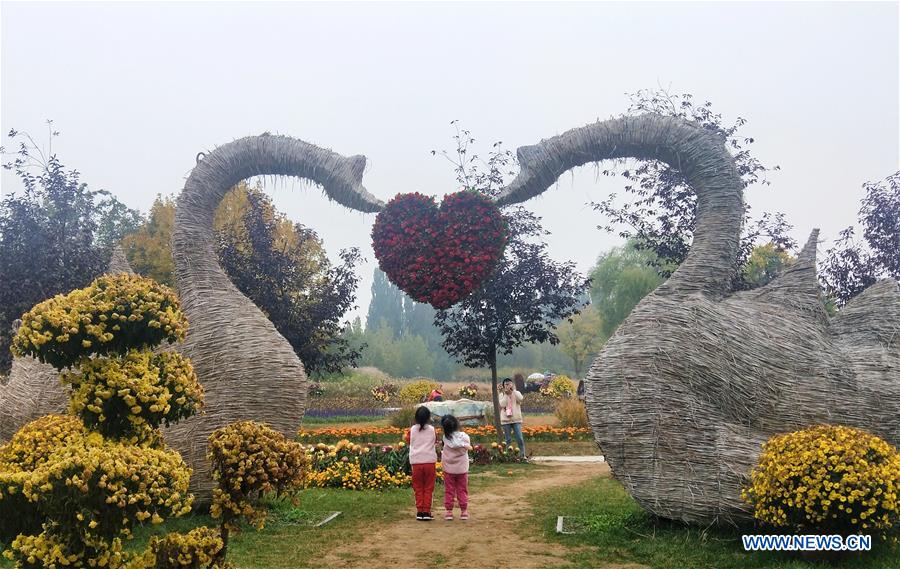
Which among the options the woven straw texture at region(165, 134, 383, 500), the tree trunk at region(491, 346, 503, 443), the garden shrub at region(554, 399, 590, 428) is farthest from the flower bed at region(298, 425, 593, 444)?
the woven straw texture at region(165, 134, 383, 500)

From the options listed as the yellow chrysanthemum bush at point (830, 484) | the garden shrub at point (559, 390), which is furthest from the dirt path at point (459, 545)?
the garden shrub at point (559, 390)

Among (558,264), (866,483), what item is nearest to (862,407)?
(866,483)

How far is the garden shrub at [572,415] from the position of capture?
16828 mm

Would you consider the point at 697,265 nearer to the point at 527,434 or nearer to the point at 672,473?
the point at 672,473

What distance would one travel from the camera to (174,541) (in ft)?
13.8

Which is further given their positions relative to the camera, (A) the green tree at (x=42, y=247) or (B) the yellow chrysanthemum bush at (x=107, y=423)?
(A) the green tree at (x=42, y=247)

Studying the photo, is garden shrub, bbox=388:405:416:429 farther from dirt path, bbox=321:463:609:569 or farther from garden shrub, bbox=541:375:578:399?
garden shrub, bbox=541:375:578:399

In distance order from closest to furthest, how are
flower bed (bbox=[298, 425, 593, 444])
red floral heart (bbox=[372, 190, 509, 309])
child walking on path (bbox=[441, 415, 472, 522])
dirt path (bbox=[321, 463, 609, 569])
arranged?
→ 1. dirt path (bbox=[321, 463, 609, 569])
2. red floral heart (bbox=[372, 190, 509, 309])
3. child walking on path (bbox=[441, 415, 472, 522])
4. flower bed (bbox=[298, 425, 593, 444])

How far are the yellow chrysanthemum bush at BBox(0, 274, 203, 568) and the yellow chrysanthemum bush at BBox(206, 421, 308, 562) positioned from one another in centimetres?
32

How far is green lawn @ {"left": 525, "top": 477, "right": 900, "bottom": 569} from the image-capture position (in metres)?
5.23

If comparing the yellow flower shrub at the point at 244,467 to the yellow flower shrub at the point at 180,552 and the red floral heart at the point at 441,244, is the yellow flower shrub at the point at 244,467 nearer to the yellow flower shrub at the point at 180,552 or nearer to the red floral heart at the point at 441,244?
the yellow flower shrub at the point at 180,552

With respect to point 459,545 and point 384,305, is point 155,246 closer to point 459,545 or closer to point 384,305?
point 459,545

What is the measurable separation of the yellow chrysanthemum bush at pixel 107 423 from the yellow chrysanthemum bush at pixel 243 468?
1.05 feet

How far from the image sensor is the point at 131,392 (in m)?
4.34
